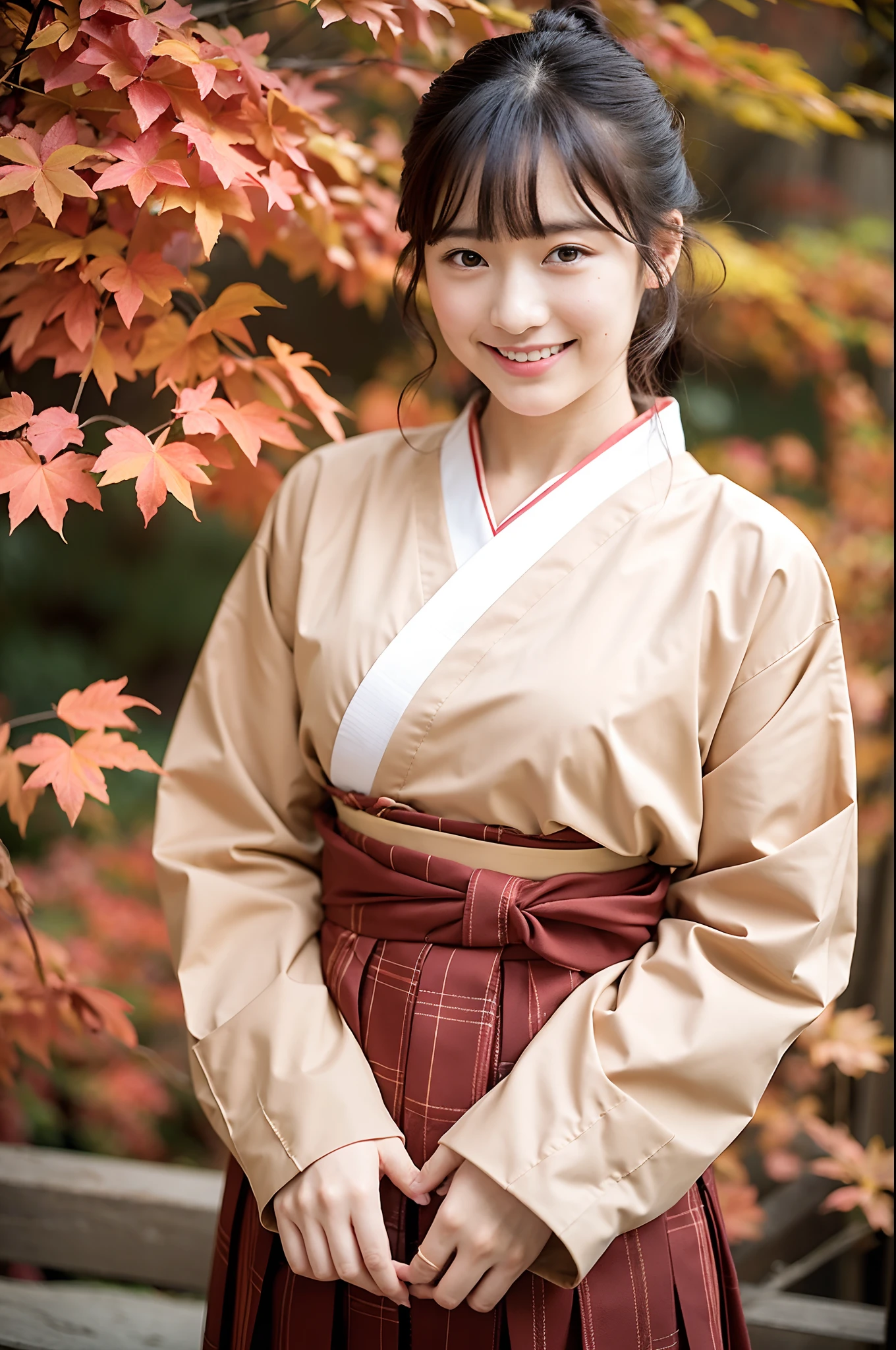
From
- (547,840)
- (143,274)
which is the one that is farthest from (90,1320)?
(143,274)

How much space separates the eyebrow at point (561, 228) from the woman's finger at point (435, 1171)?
1.16m

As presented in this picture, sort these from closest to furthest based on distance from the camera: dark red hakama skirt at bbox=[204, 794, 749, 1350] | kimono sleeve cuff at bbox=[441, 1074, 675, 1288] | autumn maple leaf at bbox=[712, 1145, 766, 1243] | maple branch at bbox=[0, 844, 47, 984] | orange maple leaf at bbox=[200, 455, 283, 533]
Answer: kimono sleeve cuff at bbox=[441, 1074, 675, 1288] → dark red hakama skirt at bbox=[204, 794, 749, 1350] → maple branch at bbox=[0, 844, 47, 984] → orange maple leaf at bbox=[200, 455, 283, 533] → autumn maple leaf at bbox=[712, 1145, 766, 1243]

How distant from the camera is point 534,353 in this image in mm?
1424

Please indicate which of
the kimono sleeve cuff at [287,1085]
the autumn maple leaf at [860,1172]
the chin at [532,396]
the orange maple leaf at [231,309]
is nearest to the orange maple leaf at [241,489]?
the orange maple leaf at [231,309]

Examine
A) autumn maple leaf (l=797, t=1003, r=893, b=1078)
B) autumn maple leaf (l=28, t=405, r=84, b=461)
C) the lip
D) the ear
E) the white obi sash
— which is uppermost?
the ear

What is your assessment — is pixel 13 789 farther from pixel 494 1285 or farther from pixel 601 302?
pixel 601 302

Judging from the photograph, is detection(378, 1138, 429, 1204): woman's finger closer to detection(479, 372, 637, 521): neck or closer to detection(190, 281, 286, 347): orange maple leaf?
detection(479, 372, 637, 521): neck

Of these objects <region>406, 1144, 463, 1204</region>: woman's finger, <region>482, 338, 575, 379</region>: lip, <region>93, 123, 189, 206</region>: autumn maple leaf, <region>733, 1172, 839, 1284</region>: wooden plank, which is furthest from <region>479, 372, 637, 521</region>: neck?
<region>733, 1172, 839, 1284</region>: wooden plank

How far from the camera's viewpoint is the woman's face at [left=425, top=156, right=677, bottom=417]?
4.39ft

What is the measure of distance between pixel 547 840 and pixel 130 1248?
162 centimetres

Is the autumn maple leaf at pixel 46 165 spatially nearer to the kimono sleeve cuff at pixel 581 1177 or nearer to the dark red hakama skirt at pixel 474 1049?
the dark red hakama skirt at pixel 474 1049

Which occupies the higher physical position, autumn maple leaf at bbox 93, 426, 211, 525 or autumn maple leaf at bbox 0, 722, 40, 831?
autumn maple leaf at bbox 93, 426, 211, 525

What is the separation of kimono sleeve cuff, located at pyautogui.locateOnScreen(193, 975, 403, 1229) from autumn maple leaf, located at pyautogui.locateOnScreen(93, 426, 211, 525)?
700 millimetres

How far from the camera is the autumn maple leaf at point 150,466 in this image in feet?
4.47
